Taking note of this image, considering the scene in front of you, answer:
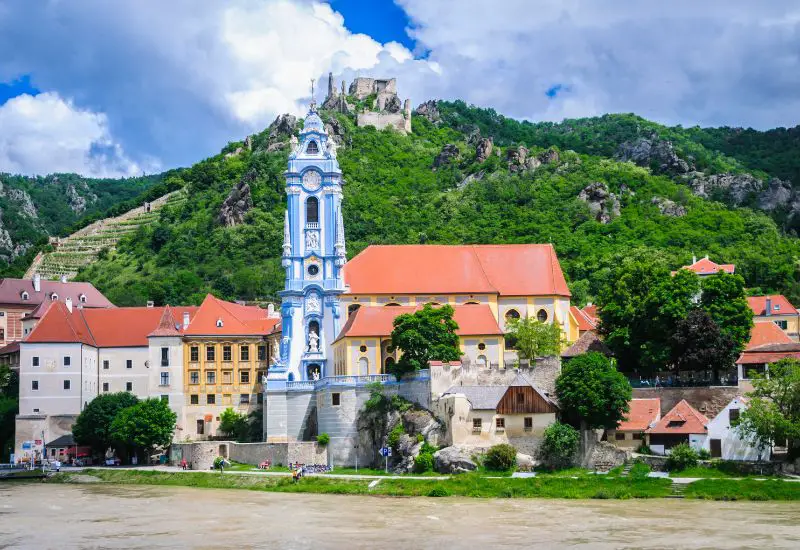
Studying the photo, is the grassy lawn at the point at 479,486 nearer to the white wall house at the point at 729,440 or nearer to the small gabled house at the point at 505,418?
the small gabled house at the point at 505,418

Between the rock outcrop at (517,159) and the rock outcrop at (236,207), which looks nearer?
the rock outcrop at (236,207)

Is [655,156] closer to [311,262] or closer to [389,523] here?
[311,262]

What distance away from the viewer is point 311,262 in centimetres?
7844

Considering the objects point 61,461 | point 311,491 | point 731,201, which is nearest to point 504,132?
point 731,201

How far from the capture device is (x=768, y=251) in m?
109

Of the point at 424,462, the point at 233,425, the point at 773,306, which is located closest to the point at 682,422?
the point at 424,462

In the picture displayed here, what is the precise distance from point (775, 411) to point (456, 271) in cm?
2879

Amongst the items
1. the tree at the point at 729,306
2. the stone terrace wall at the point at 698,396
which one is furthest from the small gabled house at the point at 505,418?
the tree at the point at 729,306

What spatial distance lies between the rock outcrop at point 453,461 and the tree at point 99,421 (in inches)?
1061

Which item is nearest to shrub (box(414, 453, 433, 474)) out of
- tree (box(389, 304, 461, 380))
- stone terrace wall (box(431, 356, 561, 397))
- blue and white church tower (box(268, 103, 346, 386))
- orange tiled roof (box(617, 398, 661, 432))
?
stone terrace wall (box(431, 356, 561, 397))

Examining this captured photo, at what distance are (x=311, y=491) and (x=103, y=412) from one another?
23.8 meters

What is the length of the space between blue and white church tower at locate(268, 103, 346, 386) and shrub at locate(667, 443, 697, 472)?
26457mm

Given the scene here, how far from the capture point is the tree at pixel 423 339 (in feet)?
222

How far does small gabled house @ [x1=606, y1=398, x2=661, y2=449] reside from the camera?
62.2 metres
